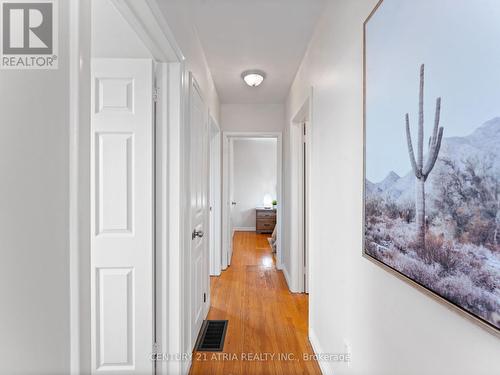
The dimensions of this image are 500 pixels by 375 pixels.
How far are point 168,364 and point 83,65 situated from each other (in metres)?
1.70

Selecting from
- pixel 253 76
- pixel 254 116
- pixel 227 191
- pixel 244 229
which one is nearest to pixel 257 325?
pixel 227 191

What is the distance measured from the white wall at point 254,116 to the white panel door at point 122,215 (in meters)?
2.72

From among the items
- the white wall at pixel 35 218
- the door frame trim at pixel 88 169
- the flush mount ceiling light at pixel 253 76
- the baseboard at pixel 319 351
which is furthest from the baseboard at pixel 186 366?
the flush mount ceiling light at pixel 253 76

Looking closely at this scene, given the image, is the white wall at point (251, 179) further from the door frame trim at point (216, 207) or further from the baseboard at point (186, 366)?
the baseboard at point (186, 366)

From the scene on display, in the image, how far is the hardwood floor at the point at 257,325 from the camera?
207 centimetres

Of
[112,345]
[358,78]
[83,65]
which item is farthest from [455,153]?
[112,345]

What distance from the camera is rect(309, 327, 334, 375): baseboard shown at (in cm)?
187

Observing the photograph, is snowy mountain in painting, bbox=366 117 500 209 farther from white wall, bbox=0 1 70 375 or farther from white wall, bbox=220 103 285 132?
white wall, bbox=220 103 285 132

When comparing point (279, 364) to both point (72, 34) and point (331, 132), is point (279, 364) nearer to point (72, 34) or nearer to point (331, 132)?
point (331, 132)

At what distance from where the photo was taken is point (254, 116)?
438cm

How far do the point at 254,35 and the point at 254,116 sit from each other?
192 cm

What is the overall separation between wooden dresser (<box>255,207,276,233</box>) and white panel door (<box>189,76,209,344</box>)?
4.54m

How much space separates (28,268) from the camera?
65 cm

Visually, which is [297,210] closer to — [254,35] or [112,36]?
[254,35]
